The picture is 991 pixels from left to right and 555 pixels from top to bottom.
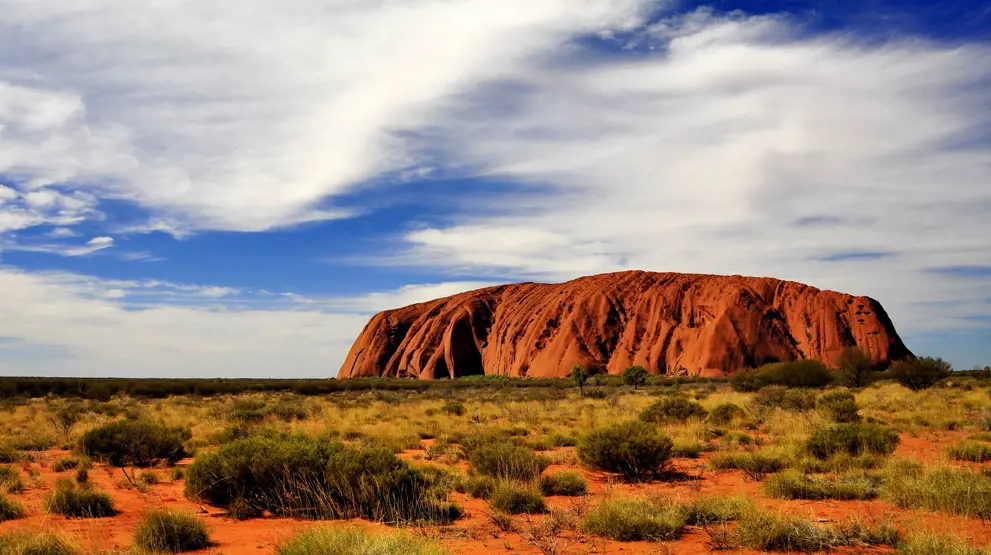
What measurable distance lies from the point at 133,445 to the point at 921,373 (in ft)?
108

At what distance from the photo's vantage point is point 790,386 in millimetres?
33375

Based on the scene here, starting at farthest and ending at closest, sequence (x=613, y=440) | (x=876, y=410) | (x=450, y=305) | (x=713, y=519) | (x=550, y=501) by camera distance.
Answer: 1. (x=450, y=305)
2. (x=876, y=410)
3. (x=613, y=440)
4. (x=550, y=501)
5. (x=713, y=519)

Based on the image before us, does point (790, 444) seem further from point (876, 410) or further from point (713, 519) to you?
point (876, 410)

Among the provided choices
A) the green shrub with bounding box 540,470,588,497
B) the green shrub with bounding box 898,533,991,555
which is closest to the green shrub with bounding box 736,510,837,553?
the green shrub with bounding box 898,533,991,555

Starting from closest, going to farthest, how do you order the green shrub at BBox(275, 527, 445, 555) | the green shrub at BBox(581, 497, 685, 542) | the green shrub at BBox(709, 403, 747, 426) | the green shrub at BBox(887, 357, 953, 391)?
the green shrub at BBox(275, 527, 445, 555) < the green shrub at BBox(581, 497, 685, 542) < the green shrub at BBox(709, 403, 747, 426) < the green shrub at BBox(887, 357, 953, 391)

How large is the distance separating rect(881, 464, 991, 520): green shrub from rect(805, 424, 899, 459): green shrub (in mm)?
2652

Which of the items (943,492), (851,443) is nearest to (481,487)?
(943,492)

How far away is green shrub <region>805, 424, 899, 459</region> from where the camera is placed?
1148 centimetres

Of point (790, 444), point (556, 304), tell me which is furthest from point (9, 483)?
point (556, 304)

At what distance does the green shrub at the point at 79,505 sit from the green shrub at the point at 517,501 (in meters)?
5.11

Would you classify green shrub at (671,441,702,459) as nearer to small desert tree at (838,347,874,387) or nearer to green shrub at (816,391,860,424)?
green shrub at (816,391,860,424)

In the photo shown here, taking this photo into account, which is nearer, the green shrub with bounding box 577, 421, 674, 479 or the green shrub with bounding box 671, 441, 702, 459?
the green shrub with bounding box 577, 421, 674, 479

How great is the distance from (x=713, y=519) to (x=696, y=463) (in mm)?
5121

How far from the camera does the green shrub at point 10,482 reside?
9.99 metres
